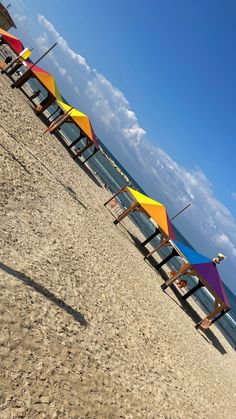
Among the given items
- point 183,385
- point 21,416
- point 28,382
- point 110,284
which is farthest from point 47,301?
point 183,385

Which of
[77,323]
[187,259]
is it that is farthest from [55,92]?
[77,323]

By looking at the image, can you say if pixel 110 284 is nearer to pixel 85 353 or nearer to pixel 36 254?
pixel 36 254

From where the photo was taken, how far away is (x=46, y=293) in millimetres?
10883

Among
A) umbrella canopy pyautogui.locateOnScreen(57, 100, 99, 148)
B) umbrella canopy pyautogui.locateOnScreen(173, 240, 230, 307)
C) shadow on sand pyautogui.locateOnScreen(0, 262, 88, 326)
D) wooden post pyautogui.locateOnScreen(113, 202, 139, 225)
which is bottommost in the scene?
shadow on sand pyautogui.locateOnScreen(0, 262, 88, 326)

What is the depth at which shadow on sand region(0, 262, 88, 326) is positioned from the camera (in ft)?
33.8

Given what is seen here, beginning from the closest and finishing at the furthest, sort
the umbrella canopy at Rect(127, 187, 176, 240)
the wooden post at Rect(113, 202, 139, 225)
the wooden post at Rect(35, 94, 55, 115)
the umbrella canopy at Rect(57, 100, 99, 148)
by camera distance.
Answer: the wooden post at Rect(113, 202, 139, 225) → the umbrella canopy at Rect(127, 187, 176, 240) → the umbrella canopy at Rect(57, 100, 99, 148) → the wooden post at Rect(35, 94, 55, 115)

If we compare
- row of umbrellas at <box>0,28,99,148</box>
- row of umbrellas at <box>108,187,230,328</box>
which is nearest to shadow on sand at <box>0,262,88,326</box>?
row of umbrellas at <box>108,187,230,328</box>

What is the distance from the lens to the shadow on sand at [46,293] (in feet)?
33.8

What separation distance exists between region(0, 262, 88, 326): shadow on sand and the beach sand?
0.04 metres

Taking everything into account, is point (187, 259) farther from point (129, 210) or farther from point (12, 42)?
point (12, 42)

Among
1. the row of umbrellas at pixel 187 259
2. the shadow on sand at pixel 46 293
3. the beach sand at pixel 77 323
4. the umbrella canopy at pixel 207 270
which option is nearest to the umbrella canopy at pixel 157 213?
the row of umbrellas at pixel 187 259

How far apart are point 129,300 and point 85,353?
242 inches

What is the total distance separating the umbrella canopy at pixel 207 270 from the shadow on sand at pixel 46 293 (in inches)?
625

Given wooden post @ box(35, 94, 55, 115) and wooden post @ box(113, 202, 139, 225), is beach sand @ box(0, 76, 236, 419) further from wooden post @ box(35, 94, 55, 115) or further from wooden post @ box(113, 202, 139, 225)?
wooden post @ box(35, 94, 55, 115)
